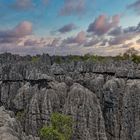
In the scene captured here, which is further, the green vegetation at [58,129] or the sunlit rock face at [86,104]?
the sunlit rock face at [86,104]

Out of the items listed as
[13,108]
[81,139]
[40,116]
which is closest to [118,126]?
[81,139]

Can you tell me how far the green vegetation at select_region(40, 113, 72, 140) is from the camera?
4044 centimetres

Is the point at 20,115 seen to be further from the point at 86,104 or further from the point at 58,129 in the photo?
the point at 58,129

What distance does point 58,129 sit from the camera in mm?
42469

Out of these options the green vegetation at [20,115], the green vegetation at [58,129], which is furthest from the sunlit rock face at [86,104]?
the green vegetation at [58,129]

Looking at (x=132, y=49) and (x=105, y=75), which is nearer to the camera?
(x=105, y=75)

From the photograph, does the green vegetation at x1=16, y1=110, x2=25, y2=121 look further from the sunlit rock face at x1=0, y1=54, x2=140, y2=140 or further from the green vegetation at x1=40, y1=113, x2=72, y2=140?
the green vegetation at x1=40, y1=113, x2=72, y2=140

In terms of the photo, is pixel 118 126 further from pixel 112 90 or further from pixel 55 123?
pixel 55 123

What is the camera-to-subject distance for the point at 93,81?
55.8 m

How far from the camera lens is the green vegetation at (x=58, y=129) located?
40438 millimetres

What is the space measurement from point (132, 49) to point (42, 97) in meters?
104

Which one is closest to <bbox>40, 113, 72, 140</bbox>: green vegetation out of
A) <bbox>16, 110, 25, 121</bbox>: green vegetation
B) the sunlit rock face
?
the sunlit rock face

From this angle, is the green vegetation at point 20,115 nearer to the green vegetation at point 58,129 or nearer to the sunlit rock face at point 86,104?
the sunlit rock face at point 86,104

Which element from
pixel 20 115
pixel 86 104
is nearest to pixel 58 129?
pixel 86 104
